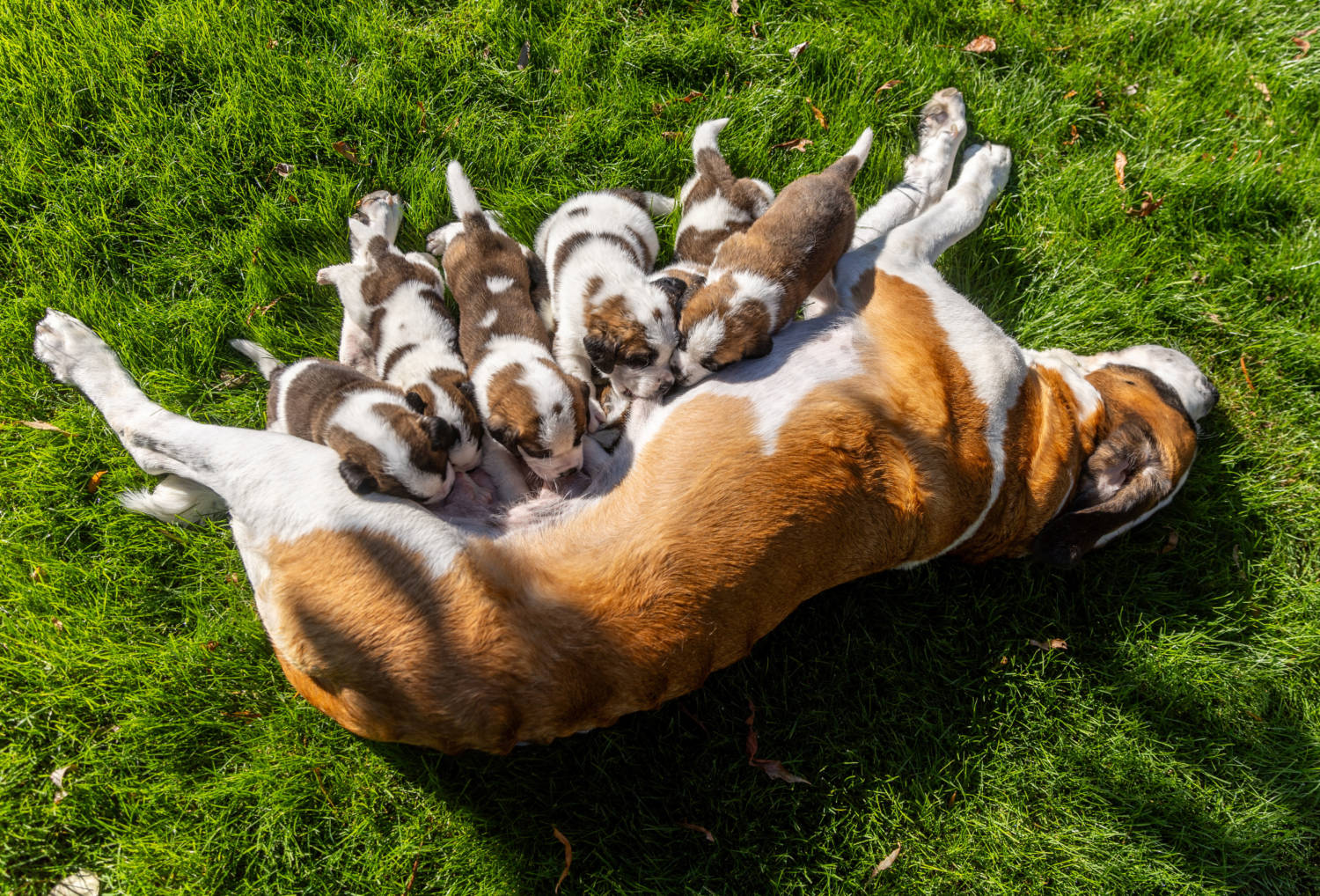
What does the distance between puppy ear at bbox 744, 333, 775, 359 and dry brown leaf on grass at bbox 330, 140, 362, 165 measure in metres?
2.50

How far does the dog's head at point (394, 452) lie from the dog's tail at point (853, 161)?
7.26ft

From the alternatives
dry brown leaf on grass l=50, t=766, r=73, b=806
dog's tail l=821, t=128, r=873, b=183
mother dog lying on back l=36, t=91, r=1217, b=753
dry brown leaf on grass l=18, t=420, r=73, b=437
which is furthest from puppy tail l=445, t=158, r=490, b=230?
dry brown leaf on grass l=50, t=766, r=73, b=806

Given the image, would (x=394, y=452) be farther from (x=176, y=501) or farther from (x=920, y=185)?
(x=920, y=185)

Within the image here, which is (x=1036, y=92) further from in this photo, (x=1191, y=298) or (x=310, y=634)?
(x=310, y=634)

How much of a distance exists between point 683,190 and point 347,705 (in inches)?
118

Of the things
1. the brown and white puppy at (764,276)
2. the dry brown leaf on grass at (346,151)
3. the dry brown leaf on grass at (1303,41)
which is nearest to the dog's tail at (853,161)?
the brown and white puppy at (764,276)

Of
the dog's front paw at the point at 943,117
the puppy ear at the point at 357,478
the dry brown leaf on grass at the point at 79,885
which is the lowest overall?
the dry brown leaf on grass at the point at 79,885

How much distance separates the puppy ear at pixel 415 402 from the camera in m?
3.21

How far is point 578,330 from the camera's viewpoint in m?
3.52

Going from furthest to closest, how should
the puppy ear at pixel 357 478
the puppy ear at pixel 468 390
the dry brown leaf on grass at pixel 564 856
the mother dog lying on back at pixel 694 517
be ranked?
the dry brown leaf on grass at pixel 564 856
the puppy ear at pixel 468 390
the puppy ear at pixel 357 478
the mother dog lying on back at pixel 694 517

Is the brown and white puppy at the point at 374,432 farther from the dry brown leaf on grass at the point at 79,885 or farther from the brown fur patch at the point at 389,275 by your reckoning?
the dry brown leaf on grass at the point at 79,885

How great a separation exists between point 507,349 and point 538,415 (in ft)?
1.50

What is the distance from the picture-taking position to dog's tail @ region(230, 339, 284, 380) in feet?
12.9

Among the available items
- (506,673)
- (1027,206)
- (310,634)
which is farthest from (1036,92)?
(310,634)
